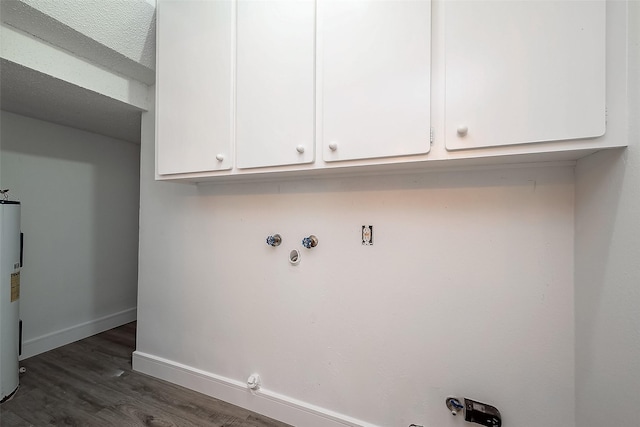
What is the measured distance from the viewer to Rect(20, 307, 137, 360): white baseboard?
79.6 inches

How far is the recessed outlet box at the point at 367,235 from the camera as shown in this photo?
125cm

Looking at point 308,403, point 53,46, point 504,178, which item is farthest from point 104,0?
point 308,403

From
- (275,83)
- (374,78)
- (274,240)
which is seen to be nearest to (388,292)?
(274,240)

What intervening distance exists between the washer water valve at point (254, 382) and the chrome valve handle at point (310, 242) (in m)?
0.84

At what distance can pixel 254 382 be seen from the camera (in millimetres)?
1469

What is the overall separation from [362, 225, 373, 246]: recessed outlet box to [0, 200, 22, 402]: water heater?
85.4 inches

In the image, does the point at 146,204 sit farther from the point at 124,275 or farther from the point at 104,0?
the point at 124,275

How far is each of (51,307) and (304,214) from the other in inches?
96.8

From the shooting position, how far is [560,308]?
0.97 m

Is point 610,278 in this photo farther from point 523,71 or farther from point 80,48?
point 80,48

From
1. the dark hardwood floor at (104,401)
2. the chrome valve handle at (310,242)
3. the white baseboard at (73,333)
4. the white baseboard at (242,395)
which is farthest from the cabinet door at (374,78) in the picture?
the white baseboard at (73,333)

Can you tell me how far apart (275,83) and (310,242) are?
2.57 feet

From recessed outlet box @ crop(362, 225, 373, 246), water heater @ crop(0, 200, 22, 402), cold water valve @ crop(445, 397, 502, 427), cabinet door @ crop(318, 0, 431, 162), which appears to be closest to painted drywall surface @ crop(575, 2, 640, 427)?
cold water valve @ crop(445, 397, 502, 427)

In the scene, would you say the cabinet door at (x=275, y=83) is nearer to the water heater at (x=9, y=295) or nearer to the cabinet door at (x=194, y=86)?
the cabinet door at (x=194, y=86)
